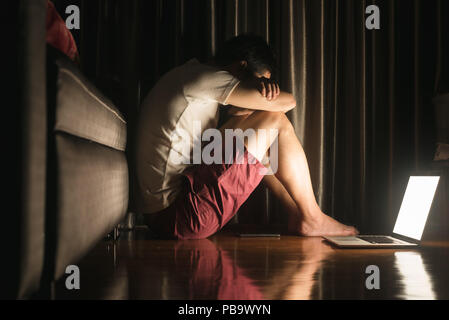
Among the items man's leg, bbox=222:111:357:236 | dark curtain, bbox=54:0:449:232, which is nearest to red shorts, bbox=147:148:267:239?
man's leg, bbox=222:111:357:236

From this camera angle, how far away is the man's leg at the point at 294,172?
1.40 metres

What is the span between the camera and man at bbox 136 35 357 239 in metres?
1.23

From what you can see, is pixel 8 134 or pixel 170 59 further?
pixel 170 59

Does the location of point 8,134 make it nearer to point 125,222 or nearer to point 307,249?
point 307,249

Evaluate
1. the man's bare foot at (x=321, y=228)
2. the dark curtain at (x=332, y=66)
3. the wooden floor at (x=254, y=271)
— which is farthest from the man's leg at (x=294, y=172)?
the dark curtain at (x=332, y=66)

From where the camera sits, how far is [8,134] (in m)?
0.56

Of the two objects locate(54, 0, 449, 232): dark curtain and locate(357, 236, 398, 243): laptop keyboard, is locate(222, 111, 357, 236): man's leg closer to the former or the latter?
locate(357, 236, 398, 243): laptop keyboard

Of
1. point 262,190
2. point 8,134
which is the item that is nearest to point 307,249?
point 262,190

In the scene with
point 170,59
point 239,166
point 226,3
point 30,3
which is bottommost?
point 239,166

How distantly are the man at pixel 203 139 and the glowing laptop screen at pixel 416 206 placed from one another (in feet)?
1.12

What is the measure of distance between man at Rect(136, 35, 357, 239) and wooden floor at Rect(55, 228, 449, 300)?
13 cm

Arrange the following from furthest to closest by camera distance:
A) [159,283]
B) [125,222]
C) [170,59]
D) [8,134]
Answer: [170,59] < [125,222] < [159,283] < [8,134]

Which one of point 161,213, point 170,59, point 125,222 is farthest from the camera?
point 170,59
